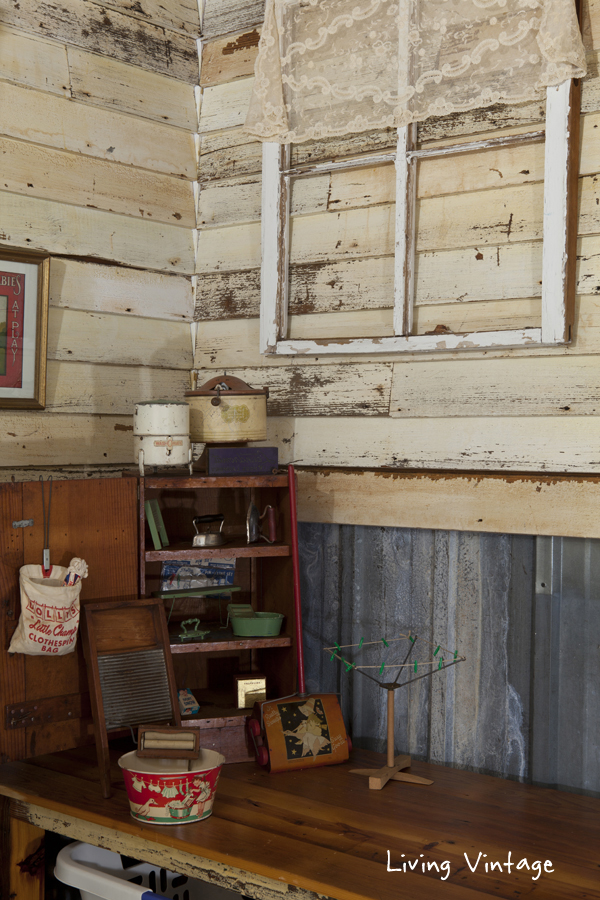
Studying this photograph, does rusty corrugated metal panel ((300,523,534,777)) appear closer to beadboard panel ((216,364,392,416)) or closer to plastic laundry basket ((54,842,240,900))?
beadboard panel ((216,364,392,416))

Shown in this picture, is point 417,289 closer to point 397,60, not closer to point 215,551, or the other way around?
point 397,60

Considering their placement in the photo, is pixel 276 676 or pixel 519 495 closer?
pixel 519 495

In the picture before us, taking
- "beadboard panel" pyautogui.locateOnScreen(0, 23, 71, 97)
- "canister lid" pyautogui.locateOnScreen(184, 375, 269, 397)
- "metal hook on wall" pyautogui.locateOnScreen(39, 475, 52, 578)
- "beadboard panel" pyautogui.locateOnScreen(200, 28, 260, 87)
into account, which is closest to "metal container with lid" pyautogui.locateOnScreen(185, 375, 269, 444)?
"canister lid" pyautogui.locateOnScreen(184, 375, 269, 397)

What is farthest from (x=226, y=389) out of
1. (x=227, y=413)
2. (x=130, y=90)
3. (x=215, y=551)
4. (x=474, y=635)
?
(x=130, y=90)

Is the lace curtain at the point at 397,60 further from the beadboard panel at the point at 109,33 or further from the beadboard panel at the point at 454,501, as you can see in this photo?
the beadboard panel at the point at 454,501

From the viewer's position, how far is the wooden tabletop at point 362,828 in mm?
1880

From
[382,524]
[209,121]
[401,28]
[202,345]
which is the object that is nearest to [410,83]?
[401,28]

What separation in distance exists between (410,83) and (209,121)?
88 cm

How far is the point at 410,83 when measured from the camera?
2.71 meters

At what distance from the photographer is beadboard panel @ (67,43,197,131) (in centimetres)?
291

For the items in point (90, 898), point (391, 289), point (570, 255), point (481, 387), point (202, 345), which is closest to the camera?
point (90, 898)

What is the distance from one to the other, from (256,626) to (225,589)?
0.15 meters

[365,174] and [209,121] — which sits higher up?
[209,121]

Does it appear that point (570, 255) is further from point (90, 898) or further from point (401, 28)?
point (90, 898)
